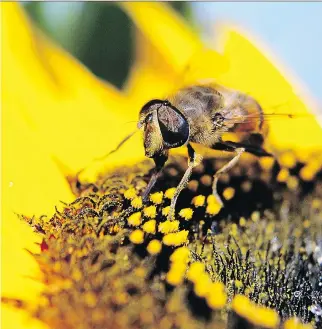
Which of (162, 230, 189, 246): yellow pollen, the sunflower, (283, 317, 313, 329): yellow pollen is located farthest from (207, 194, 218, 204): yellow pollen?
(283, 317, 313, 329): yellow pollen

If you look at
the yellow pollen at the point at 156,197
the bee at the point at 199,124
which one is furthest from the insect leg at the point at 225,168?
the yellow pollen at the point at 156,197

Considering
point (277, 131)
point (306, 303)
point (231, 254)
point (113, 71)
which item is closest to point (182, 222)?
point (231, 254)

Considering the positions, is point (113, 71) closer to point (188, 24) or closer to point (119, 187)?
point (188, 24)

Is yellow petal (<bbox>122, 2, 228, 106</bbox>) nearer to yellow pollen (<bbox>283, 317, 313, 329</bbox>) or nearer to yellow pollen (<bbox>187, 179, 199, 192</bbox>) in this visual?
yellow pollen (<bbox>187, 179, 199, 192</bbox>)

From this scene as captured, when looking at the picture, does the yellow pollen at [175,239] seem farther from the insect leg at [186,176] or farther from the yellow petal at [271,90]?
the yellow petal at [271,90]

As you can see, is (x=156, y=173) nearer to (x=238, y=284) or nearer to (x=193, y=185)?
(x=193, y=185)

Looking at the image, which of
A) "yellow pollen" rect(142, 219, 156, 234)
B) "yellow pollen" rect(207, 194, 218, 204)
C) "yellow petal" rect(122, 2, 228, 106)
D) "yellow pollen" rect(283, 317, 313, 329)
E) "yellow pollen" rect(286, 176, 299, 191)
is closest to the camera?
"yellow pollen" rect(283, 317, 313, 329)
